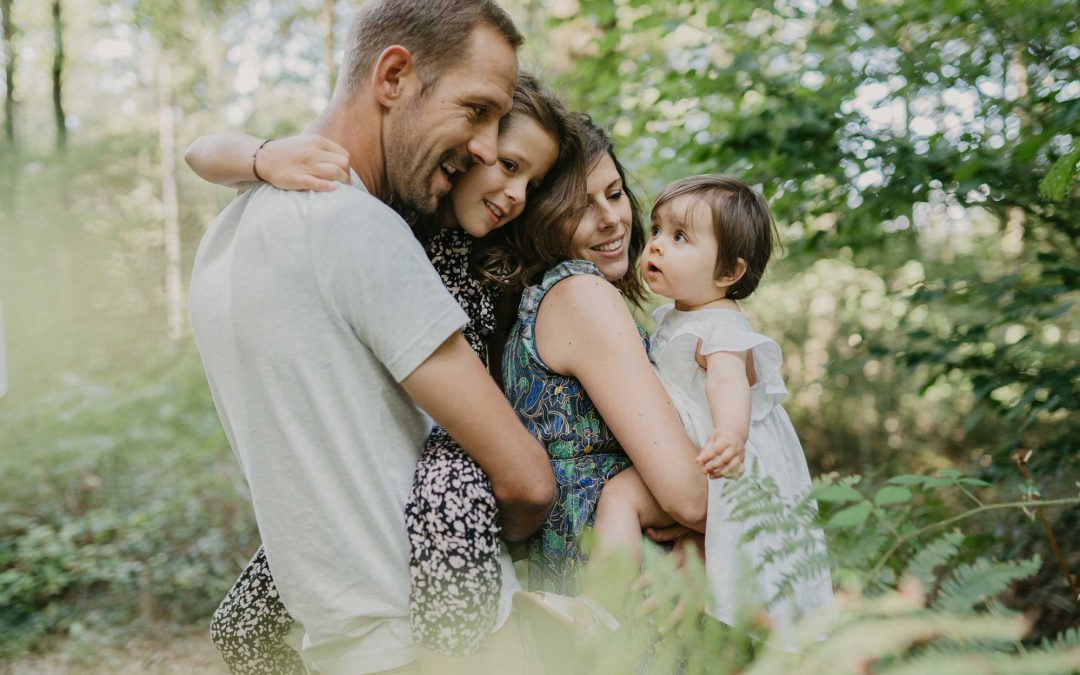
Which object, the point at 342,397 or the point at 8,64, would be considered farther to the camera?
the point at 8,64

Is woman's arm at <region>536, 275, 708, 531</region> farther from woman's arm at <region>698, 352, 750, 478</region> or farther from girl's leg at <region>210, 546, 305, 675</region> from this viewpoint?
girl's leg at <region>210, 546, 305, 675</region>

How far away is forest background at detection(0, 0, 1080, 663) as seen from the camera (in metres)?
3.15

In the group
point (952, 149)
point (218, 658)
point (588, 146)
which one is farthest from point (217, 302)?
point (218, 658)

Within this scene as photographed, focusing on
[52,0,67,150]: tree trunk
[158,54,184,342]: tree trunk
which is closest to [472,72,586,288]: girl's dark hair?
[52,0,67,150]: tree trunk

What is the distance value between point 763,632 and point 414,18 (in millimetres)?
1447

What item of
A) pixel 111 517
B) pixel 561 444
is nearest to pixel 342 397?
pixel 561 444

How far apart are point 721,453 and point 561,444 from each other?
365mm

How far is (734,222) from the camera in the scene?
2188 mm

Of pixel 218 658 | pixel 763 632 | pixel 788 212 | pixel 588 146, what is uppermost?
pixel 588 146

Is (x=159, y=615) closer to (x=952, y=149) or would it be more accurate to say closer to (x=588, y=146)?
(x=588, y=146)

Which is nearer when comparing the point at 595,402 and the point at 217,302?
the point at 217,302

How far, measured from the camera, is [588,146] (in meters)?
2.26

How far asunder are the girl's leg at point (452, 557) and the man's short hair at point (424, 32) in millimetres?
872

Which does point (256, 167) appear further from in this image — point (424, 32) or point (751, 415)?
point (751, 415)
